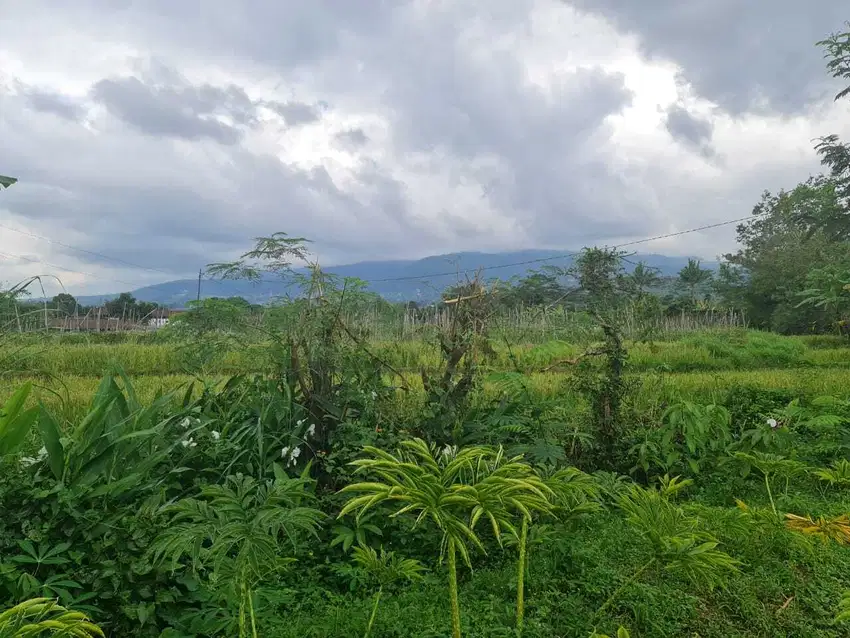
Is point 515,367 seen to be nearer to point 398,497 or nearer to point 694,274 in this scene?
point 398,497

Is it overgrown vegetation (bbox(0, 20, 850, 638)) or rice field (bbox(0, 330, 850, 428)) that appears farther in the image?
rice field (bbox(0, 330, 850, 428))

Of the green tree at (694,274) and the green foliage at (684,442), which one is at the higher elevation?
the green tree at (694,274)

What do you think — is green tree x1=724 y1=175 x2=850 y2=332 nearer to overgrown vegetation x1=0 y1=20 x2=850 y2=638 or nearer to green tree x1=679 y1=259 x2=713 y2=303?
green tree x1=679 y1=259 x2=713 y2=303

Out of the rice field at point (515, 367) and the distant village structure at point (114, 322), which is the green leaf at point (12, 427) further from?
the distant village structure at point (114, 322)

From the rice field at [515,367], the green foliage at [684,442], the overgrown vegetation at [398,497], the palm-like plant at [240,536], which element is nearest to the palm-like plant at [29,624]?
the overgrown vegetation at [398,497]

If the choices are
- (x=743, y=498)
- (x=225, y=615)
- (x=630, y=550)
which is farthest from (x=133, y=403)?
(x=743, y=498)

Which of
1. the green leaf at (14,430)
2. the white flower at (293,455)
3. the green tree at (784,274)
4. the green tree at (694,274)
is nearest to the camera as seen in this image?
the green leaf at (14,430)

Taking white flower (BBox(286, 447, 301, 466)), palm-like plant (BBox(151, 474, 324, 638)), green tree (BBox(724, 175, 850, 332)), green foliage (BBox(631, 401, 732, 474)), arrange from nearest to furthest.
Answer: palm-like plant (BBox(151, 474, 324, 638)) → white flower (BBox(286, 447, 301, 466)) → green foliage (BBox(631, 401, 732, 474)) → green tree (BBox(724, 175, 850, 332))

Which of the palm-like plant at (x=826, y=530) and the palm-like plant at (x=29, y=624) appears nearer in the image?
the palm-like plant at (x=29, y=624)

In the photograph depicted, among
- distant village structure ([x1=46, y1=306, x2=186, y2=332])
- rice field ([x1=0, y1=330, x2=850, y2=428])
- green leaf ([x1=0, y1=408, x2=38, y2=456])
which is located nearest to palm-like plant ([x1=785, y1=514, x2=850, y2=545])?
rice field ([x1=0, y1=330, x2=850, y2=428])

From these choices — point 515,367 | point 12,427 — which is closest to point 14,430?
point 12,427

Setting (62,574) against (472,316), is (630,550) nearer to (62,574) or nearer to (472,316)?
(472,316)

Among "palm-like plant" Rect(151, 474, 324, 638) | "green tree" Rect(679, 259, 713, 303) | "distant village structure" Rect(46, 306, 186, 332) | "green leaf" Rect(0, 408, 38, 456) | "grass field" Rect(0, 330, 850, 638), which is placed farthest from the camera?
"green tree" Rect(679, 259, 713, 303)

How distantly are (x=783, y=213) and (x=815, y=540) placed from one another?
37821 mm
